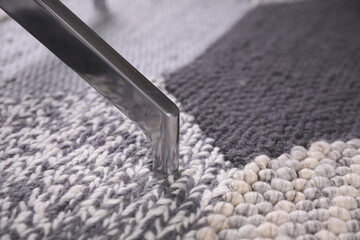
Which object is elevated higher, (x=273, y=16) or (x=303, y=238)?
(x=273, y=16)

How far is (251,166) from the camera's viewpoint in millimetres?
340

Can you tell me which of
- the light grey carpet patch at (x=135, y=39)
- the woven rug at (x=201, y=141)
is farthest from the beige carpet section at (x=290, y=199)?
the light grey carpet patch at (x=135, y=39)

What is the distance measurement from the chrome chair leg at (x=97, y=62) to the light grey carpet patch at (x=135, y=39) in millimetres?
165

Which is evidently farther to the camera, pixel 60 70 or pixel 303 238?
pixel 60 70

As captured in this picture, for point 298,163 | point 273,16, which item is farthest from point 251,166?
point 273,16

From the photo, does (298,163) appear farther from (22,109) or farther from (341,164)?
(22,109)

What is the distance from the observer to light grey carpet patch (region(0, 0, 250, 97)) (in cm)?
47

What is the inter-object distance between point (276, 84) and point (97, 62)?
248mm

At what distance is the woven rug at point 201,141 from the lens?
293 mm

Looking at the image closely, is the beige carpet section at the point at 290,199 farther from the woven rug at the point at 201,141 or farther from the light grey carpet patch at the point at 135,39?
the light grey carpet patch at the point at 135,39

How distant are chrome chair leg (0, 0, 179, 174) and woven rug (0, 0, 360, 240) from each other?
2.4 inches

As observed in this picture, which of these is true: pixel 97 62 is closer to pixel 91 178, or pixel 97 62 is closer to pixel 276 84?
pixel 91 178

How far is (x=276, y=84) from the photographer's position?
462mm

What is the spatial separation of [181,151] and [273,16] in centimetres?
37
